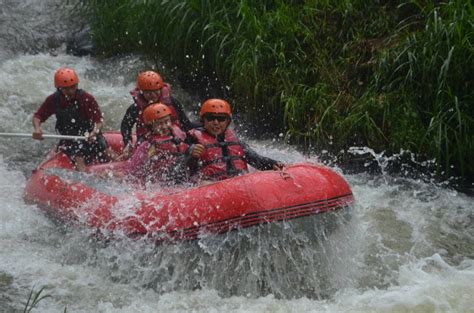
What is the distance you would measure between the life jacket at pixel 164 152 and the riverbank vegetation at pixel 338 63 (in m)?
1.69

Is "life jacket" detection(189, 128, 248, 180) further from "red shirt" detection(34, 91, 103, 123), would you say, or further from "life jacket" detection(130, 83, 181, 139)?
"red shirt" detection(34, 91, 103, 123)

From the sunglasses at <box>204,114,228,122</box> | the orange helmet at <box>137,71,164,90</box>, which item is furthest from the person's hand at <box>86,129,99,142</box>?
the sunglasses at <box>204,114,228,122</box>

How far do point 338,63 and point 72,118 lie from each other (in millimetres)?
2635

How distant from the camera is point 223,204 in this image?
4.81 metres

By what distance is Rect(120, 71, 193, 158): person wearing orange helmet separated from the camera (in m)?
6.62

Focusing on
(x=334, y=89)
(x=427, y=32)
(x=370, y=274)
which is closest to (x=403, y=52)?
(x=427, y=32)

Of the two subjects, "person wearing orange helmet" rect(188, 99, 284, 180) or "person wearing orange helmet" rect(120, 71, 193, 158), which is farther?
"person wearing orange helmet" rect(120, 71, 193, 158)

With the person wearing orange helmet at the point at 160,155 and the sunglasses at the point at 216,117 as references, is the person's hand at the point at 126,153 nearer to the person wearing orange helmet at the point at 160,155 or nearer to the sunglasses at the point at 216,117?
the person wearing orange helmet at the point at 160,155

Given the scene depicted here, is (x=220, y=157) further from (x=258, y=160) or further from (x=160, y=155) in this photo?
(x=160, y=155)

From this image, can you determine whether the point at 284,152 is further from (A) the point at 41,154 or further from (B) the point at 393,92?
(A) the point at 41,154

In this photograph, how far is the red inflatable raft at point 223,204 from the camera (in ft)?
15.7

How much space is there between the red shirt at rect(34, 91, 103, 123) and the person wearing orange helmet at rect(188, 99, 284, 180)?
4.91 feet

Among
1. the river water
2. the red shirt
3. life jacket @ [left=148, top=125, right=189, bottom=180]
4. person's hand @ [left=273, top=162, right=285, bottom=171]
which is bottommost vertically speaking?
the river water

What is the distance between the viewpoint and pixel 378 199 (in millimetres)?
6379
